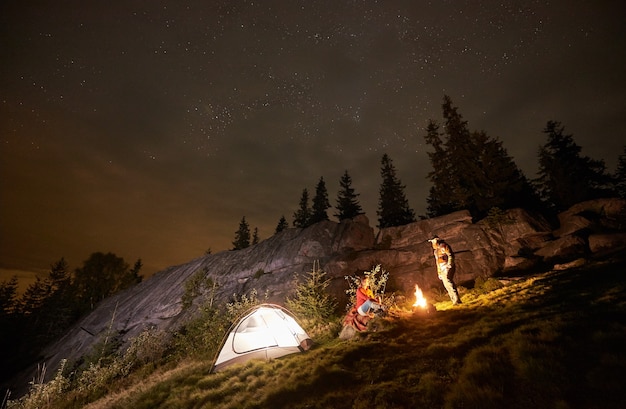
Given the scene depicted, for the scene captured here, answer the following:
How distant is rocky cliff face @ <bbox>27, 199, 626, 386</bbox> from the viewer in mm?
15297

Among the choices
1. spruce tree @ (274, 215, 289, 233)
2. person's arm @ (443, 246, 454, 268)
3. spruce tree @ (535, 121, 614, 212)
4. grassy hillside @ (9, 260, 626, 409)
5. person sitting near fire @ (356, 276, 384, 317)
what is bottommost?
grassy hillside @ (9, 260, 626, 409)

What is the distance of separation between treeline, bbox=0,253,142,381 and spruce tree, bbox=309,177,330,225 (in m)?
35.8

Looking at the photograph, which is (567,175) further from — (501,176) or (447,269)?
→ (447,269)

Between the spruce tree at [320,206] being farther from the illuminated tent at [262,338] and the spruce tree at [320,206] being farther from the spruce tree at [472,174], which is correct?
the illuminated tent at [262,338]

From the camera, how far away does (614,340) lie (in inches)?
166

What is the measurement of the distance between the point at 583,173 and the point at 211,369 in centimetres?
3460

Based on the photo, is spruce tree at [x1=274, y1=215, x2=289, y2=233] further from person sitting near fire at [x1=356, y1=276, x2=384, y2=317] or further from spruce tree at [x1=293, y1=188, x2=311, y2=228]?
person sitting near fire at [x1=356, y1=276, x2=384, y2=317]

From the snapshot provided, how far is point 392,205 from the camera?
112 feet

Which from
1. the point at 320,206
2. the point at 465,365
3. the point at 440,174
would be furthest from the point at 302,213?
the point at 465,365

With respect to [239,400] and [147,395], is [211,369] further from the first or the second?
[239,400]

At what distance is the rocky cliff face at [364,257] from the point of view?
15.3 meters

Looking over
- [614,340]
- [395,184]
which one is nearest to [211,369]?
[614,340]

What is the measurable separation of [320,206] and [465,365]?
34613 millimetres

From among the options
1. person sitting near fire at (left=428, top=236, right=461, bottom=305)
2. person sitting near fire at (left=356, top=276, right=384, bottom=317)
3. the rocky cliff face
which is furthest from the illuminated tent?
the rocky cliff face
